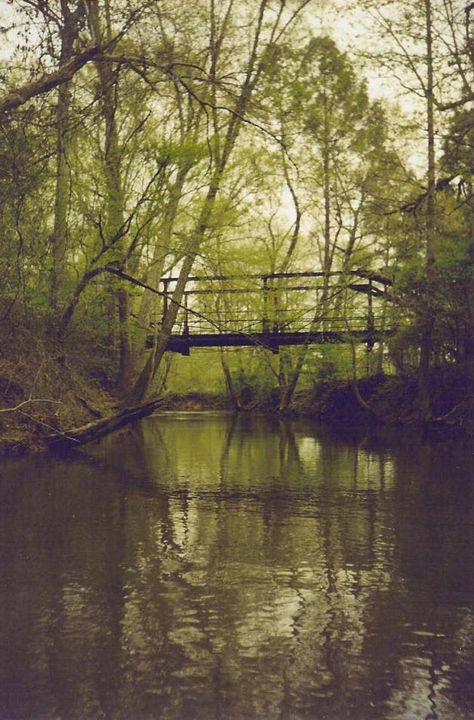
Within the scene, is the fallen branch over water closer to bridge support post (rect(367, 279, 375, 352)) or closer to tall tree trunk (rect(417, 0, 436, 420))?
tall tree trunk (rect(417, 0, 436, 420))

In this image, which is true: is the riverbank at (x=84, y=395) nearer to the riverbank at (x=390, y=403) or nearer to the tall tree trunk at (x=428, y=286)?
the riverbank at (x=390, y=403)

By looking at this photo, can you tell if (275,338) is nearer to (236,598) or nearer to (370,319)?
(370,319)

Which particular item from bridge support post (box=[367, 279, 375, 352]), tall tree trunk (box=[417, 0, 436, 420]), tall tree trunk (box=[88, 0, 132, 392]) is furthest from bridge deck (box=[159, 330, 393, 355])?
tall tree trunk (box=[88, 0, 132, 392])

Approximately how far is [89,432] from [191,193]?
884cm

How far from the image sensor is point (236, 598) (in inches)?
256

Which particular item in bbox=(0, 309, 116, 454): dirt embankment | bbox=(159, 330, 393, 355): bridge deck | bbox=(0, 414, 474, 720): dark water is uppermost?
bbox=(159, 330, 393, 355): bridge deck

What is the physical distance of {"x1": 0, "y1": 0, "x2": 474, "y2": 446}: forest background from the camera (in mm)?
13031

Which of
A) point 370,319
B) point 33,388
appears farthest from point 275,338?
point 33,388

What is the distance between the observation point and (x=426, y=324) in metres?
26.4

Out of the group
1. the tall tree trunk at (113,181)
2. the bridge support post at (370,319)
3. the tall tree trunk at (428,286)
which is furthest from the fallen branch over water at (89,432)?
the bridge support post at (370,319)

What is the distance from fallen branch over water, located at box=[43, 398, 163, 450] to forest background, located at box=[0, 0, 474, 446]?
0.92ft

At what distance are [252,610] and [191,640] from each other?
0.78 metres

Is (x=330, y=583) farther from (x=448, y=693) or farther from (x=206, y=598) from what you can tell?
(x=448, y=693)

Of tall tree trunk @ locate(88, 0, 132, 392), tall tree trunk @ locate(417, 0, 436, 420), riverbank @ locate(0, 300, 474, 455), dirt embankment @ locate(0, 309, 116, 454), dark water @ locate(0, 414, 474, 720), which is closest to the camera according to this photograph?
dark water @ locate(0, 414, 474, 720)
